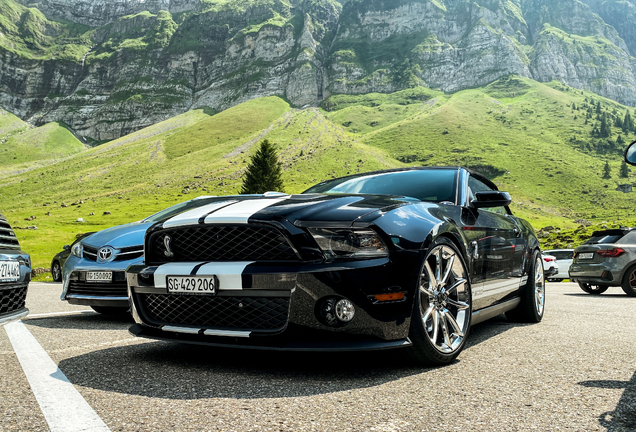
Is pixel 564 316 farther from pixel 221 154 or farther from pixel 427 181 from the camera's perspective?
pixel 221 154

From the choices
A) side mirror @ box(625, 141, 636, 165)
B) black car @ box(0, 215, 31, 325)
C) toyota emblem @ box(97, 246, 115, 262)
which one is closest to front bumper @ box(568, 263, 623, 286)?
side mirror @ box(625, 141, 636, 165)

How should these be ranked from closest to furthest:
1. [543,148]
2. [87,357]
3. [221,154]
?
[87,357]
[543,148]
[221,154]

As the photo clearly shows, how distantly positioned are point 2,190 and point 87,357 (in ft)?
471

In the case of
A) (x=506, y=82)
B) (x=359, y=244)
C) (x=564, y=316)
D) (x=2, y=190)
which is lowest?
(x=564, y=316)

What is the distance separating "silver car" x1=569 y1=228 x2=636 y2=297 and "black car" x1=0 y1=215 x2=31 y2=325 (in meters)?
10.7

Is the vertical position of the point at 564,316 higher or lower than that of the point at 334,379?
lower

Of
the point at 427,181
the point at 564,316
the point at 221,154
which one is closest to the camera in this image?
the point at 427,181

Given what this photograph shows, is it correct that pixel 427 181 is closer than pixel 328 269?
No

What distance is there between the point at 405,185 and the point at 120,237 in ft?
11.2

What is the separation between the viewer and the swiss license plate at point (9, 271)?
2.87 meters

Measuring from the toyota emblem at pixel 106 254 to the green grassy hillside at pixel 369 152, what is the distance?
236ft

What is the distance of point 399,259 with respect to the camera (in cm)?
295

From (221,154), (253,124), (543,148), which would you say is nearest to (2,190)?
(221,154)

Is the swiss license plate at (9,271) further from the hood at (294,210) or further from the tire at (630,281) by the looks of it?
the tire at (630,281)
